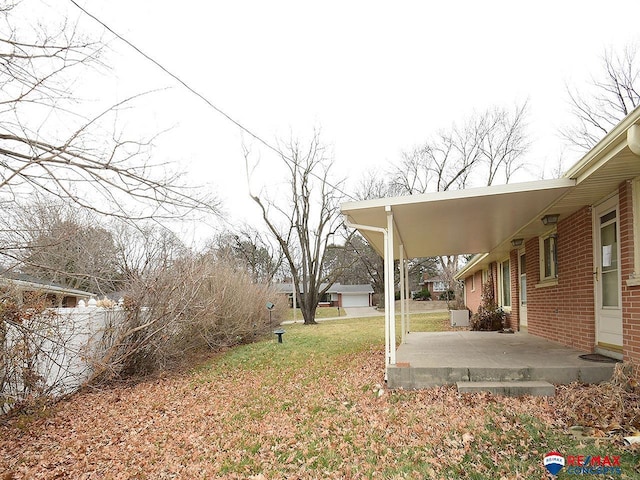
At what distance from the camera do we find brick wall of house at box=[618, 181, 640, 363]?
16.6 ft

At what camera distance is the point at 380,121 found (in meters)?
17.8

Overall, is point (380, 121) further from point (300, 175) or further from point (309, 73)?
point (300, 175)

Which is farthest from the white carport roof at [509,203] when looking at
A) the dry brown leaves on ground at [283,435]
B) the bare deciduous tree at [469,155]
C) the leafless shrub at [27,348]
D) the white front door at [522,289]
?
the bare deciduous tree at [469,155]

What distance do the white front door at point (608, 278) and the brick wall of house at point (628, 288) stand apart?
286 mm

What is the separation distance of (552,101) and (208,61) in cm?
2221

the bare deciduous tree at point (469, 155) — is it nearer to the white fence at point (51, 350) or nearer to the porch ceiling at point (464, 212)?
the porch ceiling at point (464, 212)

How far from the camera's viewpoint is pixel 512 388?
5469mm

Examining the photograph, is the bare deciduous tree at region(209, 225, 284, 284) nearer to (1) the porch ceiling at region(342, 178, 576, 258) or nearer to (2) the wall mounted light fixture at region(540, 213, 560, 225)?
(1) the porch ceiling at region(342, 178, 576, 258)

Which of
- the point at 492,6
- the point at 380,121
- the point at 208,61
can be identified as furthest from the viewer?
the point at 380,121

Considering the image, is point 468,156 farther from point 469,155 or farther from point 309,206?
point 309,206

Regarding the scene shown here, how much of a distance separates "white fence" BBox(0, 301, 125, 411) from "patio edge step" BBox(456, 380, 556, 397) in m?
5.45

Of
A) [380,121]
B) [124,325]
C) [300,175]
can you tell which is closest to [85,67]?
[124,325]

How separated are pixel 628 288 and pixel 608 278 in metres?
1.05

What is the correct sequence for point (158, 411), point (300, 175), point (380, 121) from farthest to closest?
point (300, 175), point (380, 121), point (158, 411)
